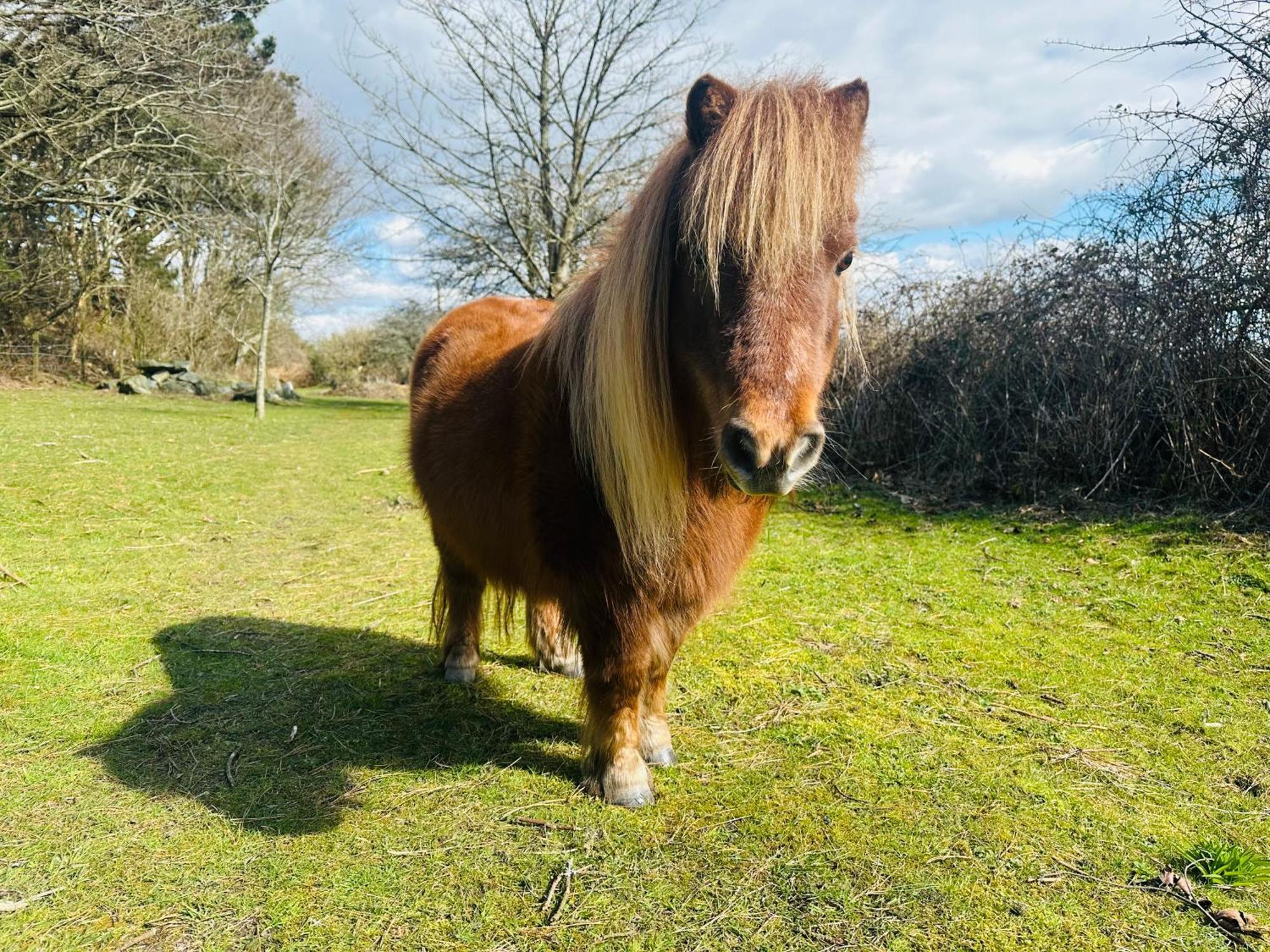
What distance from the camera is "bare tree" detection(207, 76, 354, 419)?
46.0ft

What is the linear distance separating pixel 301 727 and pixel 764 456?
2.50 metres

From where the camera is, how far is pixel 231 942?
5.75 ft

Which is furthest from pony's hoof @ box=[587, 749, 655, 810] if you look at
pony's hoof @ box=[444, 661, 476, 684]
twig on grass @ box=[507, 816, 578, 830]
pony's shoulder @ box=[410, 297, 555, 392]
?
pony's shoulder @ box=[410, 297, 555, 392]

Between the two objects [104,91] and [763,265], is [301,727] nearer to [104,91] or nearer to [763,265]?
[763,265]

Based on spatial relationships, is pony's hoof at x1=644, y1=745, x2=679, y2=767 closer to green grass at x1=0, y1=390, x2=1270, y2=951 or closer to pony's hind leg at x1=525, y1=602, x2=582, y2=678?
green grass at x1=0, y1=390, x2=1270, y2=951

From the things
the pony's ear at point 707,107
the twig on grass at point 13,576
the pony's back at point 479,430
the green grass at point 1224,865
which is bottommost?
the twig on grass at point 13,576

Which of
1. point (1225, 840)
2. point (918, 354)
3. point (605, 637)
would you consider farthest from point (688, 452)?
point (918, 354)

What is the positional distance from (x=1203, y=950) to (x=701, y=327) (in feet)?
6.88

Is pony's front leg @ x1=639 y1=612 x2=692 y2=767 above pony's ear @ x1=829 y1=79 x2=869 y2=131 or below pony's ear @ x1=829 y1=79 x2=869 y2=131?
below

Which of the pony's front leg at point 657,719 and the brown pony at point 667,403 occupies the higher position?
the brown pony at point 667,403

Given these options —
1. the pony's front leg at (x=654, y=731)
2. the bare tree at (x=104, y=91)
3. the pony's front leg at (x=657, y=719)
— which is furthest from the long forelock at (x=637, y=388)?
the bare tree at (x=104, y=91)

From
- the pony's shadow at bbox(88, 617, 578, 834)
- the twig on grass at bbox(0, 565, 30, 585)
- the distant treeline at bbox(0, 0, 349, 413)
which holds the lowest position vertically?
the pony's shadow at bbox(88, 617, 578, 834)

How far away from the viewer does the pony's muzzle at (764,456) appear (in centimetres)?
154

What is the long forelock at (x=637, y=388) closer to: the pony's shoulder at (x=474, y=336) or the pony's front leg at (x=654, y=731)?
the pony's front leg at (x=654, y=731)
